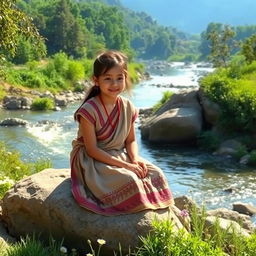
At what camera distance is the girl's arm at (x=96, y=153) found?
5.80 m

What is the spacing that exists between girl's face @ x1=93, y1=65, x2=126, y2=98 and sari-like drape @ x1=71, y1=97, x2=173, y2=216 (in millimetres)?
180

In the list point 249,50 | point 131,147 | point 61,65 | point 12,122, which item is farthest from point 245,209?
point 61,65

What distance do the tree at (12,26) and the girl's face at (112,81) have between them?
393 centimetres

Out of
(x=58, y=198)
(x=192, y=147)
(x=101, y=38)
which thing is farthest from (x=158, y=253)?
(x=101, y=38)

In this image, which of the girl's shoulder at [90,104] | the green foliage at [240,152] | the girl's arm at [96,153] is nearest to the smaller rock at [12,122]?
the green foliage at [240,152]

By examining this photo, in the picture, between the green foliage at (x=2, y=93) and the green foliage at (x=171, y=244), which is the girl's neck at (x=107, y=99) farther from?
the green foliage at (x=2, y=93)

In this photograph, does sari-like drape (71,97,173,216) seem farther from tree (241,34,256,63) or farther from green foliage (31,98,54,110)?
tree (241,34,256,63)

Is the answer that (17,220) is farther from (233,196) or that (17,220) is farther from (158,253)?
(233,196)

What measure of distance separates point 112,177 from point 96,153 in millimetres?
340

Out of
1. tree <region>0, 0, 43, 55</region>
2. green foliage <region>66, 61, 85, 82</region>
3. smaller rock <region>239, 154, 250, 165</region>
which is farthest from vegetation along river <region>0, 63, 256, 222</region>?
green foliage <region>66, 61, 85, 82</region>

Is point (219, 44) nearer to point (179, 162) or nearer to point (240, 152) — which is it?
point (240, 152)

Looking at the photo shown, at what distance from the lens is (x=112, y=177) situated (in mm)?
5680

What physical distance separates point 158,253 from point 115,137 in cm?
156

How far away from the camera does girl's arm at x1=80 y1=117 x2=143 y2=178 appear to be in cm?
580
